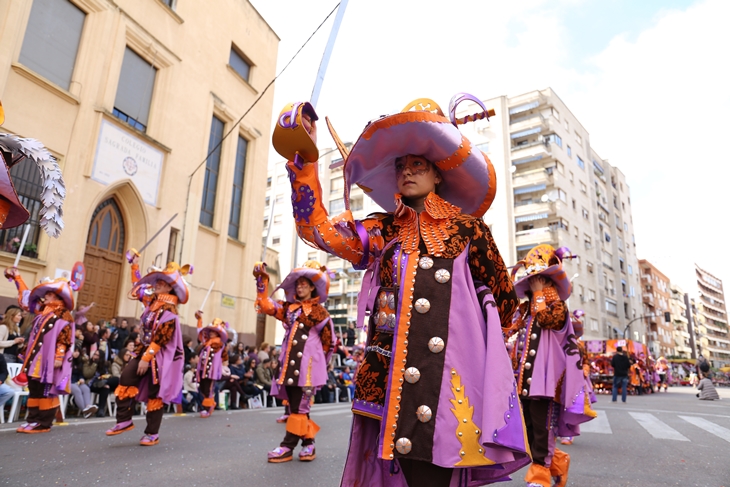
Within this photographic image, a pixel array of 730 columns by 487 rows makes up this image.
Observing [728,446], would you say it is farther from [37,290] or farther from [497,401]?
[37,290]

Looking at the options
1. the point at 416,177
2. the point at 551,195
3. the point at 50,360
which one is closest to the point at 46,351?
the point at 50,360

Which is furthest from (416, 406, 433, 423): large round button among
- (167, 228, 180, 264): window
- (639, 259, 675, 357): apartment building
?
(639, 259, 675, 357): apartment building

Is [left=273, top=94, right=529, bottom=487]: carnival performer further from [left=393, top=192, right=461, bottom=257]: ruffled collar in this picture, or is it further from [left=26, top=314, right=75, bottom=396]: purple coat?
[left=26, top=314, right=75, bottom=396]: purple coat

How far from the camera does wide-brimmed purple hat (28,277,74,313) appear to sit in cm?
695

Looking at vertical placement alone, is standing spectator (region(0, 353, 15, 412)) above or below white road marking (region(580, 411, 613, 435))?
above

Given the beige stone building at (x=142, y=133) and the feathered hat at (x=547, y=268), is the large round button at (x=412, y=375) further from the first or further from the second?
the beige stone building at (x=142, y=133)

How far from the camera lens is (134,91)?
16.1 metres

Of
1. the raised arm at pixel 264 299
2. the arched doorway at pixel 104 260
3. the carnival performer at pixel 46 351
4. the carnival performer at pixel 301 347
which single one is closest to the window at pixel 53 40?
the arched doorway at pixel 104 260

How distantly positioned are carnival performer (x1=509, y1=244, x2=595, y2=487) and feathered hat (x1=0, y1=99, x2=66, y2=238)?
3.93 m

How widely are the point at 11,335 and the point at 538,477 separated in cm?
936

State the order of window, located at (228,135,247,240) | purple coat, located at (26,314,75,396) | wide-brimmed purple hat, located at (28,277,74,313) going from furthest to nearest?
window, located at (228,135,247,240), wide-brimmed purple hat, located at (28,277,74,313), purple coat, located at (26,314,75,396)

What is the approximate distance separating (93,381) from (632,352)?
2754cm

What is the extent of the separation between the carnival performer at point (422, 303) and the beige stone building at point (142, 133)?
12.1 m

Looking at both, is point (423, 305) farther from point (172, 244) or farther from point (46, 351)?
point (172, 244)
